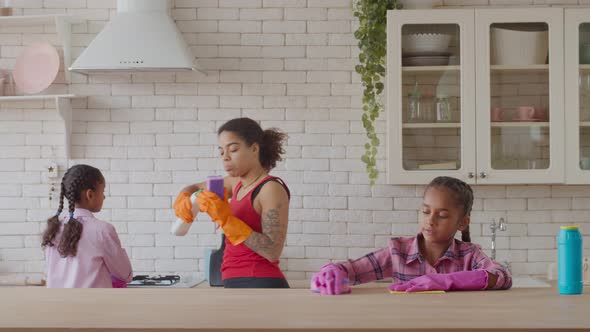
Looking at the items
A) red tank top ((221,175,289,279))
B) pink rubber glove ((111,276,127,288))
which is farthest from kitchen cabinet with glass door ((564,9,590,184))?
pink rubber glove ((111,276,127,288))

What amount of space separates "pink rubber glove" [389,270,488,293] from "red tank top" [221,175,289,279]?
2.64 ft

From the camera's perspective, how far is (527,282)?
14.0 ft

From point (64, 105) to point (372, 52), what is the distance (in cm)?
162

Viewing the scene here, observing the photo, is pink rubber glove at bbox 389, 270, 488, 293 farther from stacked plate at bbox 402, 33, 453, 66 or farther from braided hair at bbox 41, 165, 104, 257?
stacked plate at bbox 402, 33, 453, 66

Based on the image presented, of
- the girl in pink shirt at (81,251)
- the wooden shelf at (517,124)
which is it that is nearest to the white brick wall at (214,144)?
the wooden shelf at (517,124)

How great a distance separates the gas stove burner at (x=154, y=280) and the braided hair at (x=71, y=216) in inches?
33.0

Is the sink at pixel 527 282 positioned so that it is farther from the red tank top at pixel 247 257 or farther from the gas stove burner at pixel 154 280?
the gas stove burner at pixel 154 280

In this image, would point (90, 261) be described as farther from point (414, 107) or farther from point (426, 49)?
point (426, 49)

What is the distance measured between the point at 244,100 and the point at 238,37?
0.34 metres

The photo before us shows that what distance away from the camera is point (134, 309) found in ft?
7.44

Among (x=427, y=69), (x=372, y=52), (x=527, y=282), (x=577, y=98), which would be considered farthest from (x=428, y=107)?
(x=527, y=282)

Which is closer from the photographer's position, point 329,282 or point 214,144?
point 329,282

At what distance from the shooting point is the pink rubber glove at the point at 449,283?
258 centimetres

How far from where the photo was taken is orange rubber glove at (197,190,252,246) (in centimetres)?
307
